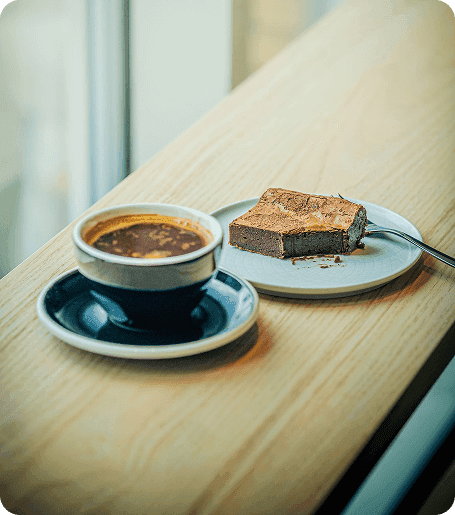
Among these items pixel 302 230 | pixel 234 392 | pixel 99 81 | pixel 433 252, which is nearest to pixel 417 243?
pixel 433 252

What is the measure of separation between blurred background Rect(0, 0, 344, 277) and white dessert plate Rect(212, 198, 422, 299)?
1.45 meters

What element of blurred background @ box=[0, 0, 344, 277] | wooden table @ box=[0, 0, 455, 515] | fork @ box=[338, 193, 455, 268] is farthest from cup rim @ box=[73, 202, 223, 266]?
blurred background @ box=[0, 0, 344, 277]

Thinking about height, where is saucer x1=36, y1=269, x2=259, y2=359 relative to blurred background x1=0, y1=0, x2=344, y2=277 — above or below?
above

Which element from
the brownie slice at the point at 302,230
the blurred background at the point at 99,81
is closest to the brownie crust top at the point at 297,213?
the brownie slice at the point at 302,230

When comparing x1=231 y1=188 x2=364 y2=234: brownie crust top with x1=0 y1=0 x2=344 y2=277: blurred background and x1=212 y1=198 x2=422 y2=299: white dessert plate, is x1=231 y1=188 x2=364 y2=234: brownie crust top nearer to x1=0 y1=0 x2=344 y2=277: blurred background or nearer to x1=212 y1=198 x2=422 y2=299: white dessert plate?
x1=212 y1=198 x2=422 y2=299: white dessert plate

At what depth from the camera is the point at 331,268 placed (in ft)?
2.43

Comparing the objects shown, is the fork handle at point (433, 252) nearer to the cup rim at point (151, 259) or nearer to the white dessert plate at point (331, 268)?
the white dessert plate at point (331, 268)

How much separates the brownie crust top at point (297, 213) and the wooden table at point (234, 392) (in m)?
0.11

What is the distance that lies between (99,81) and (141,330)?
5.75ft

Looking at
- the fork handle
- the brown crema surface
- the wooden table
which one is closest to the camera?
the wooden table

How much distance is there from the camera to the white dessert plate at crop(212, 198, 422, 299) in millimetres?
678

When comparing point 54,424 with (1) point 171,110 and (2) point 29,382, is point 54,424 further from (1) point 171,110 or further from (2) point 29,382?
(1) point 171,110

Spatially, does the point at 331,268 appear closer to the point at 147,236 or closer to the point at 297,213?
the point at 297,213

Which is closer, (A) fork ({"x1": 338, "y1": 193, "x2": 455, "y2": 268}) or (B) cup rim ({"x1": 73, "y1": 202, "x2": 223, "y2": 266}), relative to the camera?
(B) cup rim ({"x1": 73, "y1": 202, "x2": 223, "y2": 266})
